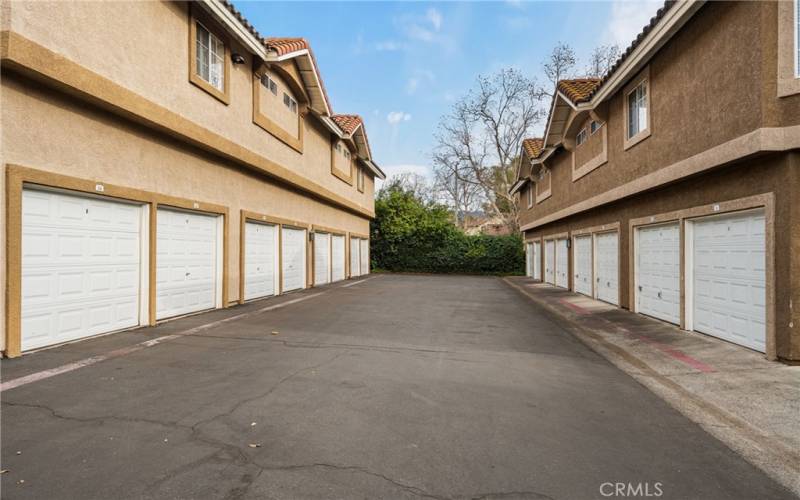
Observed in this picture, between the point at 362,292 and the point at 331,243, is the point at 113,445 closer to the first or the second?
the point at 362,292

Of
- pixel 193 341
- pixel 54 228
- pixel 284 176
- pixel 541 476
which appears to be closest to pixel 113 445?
pixel 541 476

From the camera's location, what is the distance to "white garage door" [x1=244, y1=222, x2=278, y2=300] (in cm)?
1247

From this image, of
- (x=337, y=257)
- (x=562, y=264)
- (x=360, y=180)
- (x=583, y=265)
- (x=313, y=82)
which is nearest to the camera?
(x=583, y=265)

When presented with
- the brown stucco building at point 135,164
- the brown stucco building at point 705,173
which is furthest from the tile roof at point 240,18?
the brown stucco building at point 705,173

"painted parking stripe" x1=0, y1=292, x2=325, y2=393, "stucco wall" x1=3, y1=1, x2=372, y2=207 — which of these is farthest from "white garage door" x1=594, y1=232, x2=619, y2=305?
"stucco wall" x1=3, y1=1, x2=372, y2=207

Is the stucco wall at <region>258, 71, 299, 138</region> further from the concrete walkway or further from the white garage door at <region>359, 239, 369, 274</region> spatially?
the white garage door at <region>359, 239, 369, 274</region>

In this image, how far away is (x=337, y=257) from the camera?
22094 mm

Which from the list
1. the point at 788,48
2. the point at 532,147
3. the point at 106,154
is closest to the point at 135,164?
the point at 106,154

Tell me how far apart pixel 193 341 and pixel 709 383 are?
805 centimetres

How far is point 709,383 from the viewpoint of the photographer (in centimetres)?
541

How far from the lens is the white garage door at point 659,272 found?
29.5 feet

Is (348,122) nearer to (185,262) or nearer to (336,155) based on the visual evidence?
(336,155)

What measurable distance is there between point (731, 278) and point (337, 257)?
17521 mm

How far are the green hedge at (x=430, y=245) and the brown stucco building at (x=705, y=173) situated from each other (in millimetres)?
16354
